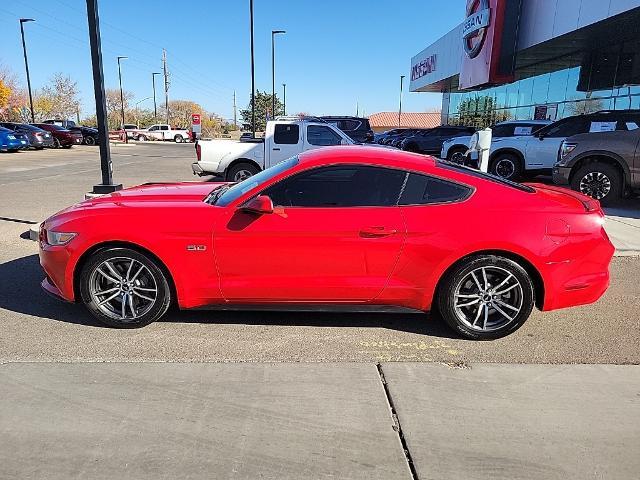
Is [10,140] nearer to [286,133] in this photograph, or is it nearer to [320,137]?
[286,133]

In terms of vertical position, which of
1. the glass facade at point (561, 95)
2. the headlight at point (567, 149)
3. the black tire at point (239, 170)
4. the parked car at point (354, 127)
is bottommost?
the black tire at point (239, 170)

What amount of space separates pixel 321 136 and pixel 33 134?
22.8 meters

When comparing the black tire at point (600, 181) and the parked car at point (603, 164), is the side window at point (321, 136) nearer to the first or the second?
the parked car at point (603, 164)

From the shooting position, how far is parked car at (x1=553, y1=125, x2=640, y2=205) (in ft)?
28.2

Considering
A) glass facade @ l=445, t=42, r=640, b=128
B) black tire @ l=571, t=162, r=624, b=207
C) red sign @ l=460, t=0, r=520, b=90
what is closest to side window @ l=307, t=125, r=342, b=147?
black tire @ l=571, t=162, r=624, b=207

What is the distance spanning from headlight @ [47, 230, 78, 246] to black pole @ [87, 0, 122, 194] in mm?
4100

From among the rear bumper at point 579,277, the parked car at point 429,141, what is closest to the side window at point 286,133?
the rear bumper at point 579,277

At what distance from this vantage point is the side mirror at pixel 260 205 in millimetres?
3635

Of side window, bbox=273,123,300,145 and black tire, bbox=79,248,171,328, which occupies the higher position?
side window, bbox=273,123,300,145

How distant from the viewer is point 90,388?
3.09 metres

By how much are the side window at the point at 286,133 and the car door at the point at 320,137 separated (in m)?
0.26

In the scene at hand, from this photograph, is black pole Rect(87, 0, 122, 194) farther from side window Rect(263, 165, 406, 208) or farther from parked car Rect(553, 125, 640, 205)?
parked car Rect(553, 125, 640, 205)

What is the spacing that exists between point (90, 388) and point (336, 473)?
1.71m

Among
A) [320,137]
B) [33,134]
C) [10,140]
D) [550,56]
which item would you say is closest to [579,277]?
[320,137]
